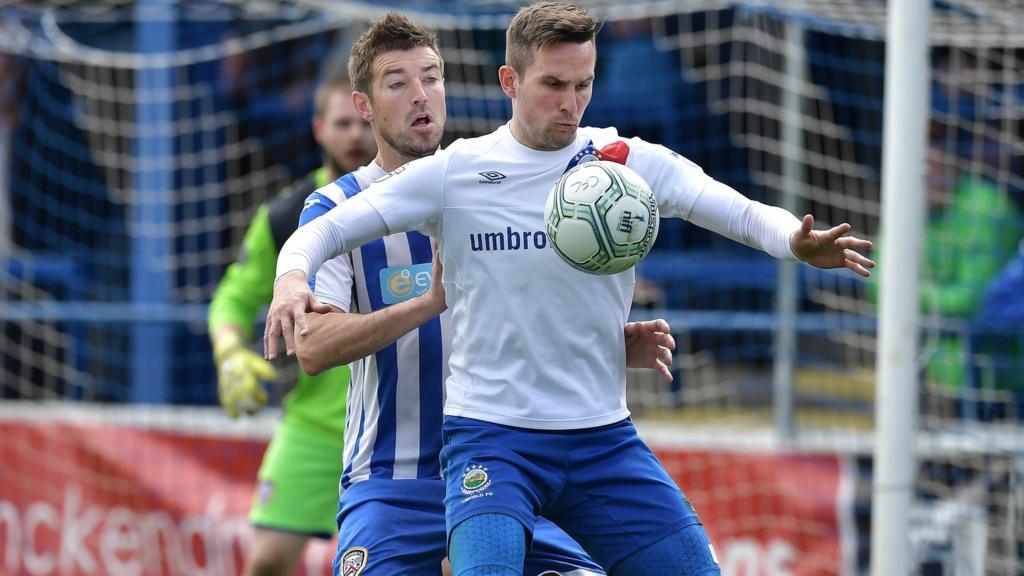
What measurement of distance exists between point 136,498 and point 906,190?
4580mm

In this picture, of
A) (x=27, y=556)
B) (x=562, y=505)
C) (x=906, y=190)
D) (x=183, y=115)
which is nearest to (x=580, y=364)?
(x=562, y=505)

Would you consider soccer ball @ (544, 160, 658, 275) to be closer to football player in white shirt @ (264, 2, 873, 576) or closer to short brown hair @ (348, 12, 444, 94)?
football player in white shirt @ (264, 2, 873, 576)

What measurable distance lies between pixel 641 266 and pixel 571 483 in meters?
5.13

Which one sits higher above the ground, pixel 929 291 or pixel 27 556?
pixel 929 291

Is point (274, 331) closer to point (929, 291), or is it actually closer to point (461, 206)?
point (461, 206)

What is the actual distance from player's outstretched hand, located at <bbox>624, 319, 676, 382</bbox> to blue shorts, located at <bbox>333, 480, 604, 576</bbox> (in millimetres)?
568

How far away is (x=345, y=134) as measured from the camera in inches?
232

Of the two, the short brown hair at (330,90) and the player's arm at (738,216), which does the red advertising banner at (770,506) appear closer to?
the short brown hair at (330,90)

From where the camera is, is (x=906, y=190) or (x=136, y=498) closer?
Result: (x=906, y=190)

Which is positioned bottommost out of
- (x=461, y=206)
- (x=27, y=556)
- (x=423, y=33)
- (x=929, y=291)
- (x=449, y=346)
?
(x=27, y=556)

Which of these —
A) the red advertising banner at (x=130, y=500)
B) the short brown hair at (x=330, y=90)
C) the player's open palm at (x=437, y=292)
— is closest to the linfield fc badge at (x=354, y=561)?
the player's open palm at (x=437, y=292)

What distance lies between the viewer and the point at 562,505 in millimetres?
3912

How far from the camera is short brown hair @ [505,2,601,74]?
3.86m

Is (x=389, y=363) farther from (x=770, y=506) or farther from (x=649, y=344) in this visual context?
(x=770, y=506)
